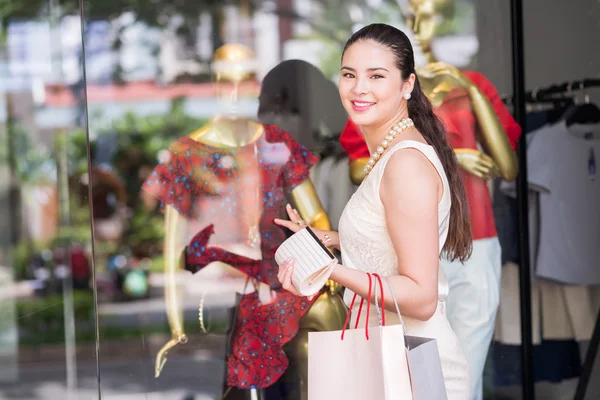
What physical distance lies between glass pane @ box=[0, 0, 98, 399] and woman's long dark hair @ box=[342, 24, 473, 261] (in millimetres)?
3978

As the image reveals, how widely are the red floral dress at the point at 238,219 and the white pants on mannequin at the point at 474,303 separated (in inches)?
23.7

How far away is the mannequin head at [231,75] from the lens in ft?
9.69

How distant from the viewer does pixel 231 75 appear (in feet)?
9.98

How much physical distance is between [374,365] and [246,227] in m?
1.41

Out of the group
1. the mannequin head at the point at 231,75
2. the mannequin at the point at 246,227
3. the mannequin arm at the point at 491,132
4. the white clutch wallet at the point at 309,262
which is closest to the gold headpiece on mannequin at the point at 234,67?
the mannequin head at the point at 231,75

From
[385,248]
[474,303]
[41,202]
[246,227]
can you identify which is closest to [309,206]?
[246,227]

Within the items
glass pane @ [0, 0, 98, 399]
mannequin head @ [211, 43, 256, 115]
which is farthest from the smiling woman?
glass pane @ [0, 0, 98, 399]

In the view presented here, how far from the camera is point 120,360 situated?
277 cm

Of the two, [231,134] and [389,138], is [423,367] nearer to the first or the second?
[389,138]

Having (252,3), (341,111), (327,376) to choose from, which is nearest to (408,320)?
(327,376)

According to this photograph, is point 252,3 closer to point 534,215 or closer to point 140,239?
point 534,215

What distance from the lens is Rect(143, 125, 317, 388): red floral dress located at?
109 inches

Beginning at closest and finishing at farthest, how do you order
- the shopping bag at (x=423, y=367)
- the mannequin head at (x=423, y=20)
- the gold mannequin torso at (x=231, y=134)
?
the shopping bag at (x=423, y=367), the gold mannequin torso at (x=231, y=134), the mannequin head at (x=423, y=20)

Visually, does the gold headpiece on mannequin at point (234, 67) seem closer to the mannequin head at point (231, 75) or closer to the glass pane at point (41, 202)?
the mannequin head at point (231, 75)
